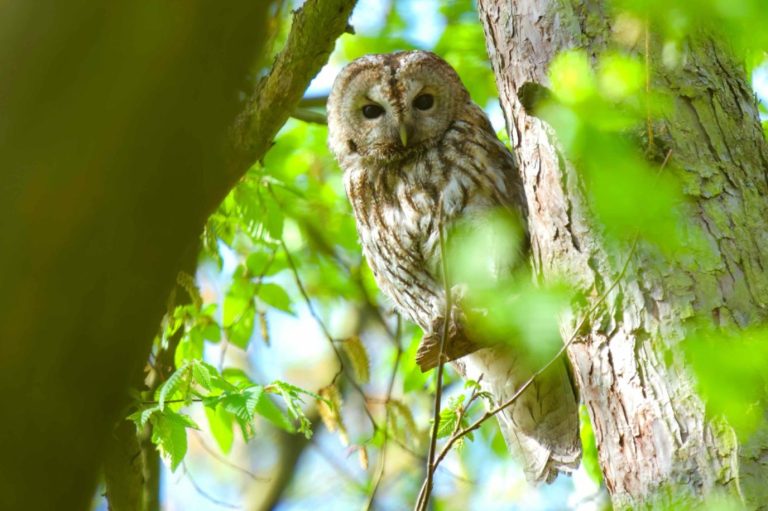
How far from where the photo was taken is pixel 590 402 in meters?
2.44

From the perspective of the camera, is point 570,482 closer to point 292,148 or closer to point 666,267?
point 292,148

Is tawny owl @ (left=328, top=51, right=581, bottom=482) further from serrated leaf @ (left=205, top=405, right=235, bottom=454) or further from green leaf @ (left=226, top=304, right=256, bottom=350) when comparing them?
serrated leaf @ (left=205, top=405, right=235, bottom=454)

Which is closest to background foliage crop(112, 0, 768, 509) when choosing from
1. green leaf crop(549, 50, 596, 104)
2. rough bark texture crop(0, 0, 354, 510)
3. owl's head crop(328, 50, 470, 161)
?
green leaf crop(549, 50, 596, 104)

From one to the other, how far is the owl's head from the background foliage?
1.29ft

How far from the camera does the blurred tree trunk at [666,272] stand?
2.19 meters

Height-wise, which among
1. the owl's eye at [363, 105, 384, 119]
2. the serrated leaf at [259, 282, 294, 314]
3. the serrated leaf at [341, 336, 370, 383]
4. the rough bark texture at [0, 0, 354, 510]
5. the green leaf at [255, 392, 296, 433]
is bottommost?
the rough bark texture at [0, 0, 354, 510]

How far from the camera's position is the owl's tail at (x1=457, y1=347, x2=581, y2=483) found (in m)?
3.91

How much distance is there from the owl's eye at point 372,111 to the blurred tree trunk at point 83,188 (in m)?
3.22

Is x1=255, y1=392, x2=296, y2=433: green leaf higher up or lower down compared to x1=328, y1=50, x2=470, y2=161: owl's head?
lower down

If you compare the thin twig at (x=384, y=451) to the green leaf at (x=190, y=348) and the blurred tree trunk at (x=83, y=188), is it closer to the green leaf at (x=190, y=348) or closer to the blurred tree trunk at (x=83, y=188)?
the green leaf at (x=190, y=348)

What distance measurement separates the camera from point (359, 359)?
3645 mm

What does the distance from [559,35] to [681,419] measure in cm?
103

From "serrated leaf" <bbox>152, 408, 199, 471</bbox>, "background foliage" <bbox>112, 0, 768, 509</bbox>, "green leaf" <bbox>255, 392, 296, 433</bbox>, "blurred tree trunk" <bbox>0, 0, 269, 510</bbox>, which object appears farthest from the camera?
"green leaf" <bbox>255, 392, 296, 433</bbox>

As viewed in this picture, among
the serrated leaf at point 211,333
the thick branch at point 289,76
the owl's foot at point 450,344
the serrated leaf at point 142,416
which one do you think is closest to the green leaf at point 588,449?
the owl's foot at point 450,344
